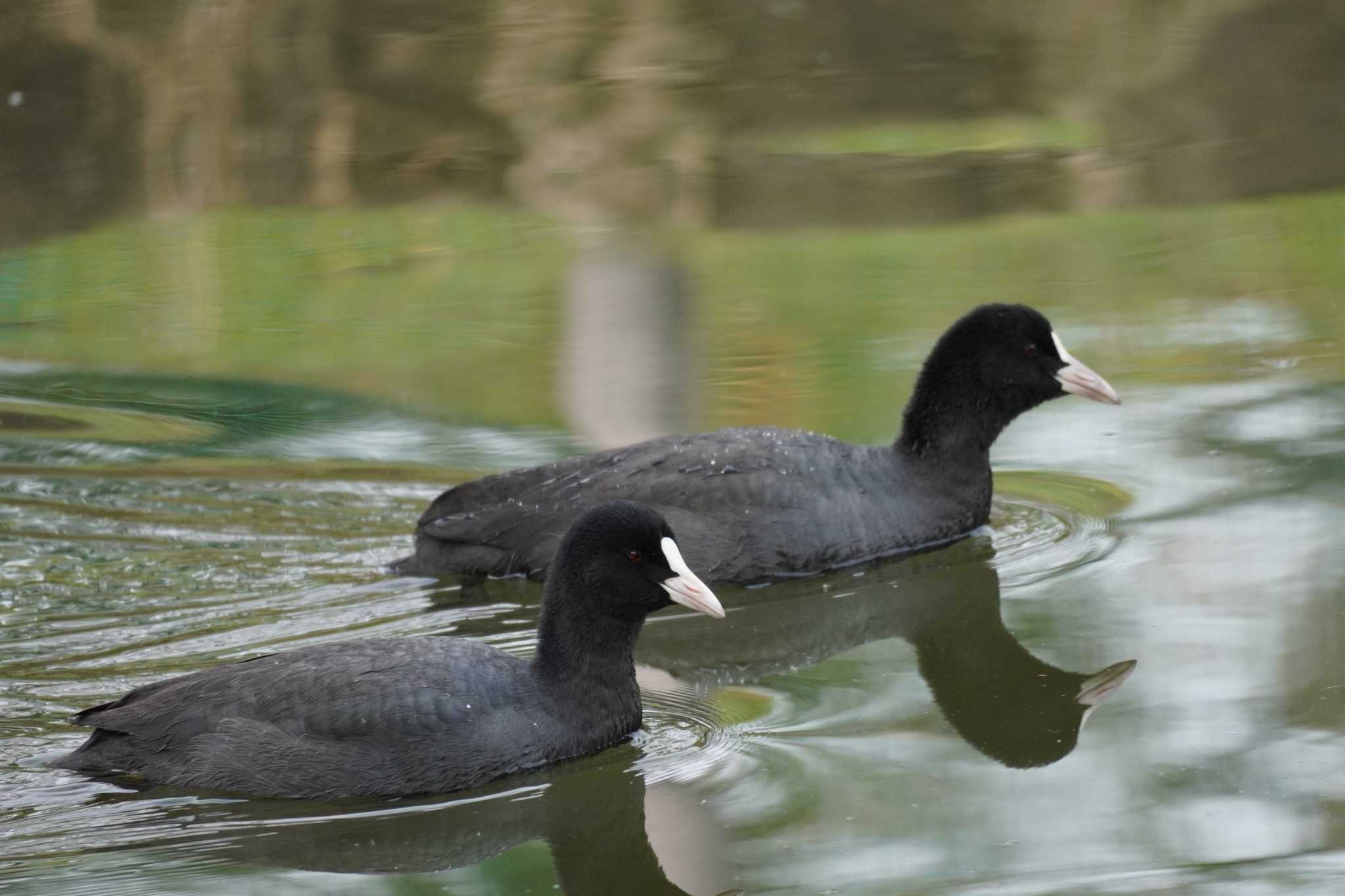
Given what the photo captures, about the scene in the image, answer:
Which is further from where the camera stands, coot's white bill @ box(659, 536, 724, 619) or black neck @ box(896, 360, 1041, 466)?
black neck @ box(896, 360, 1041, 466)

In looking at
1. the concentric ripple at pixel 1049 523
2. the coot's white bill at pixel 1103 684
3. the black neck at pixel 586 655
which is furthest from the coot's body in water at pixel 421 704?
the concentric ripple at pixel 1049 523

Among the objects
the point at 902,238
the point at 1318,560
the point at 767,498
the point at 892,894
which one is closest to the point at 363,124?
the point at 902,238

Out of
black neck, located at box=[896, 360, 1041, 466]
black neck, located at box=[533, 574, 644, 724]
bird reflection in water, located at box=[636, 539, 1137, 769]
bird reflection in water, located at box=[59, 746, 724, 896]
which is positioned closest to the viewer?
bird reflection in water, located at box=[59, 746, 724, 896]

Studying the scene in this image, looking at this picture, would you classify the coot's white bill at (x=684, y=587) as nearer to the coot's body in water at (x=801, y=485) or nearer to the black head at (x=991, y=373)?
the coot's body in water at (x=801, y=485)

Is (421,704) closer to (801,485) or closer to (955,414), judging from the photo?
(801,485)

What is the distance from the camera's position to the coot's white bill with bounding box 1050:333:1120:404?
7738 millimetres

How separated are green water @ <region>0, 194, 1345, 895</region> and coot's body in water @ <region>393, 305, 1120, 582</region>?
5.5 inches

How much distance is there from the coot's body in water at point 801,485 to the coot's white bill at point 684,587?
4.96 feet

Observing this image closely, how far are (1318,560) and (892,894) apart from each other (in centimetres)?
278

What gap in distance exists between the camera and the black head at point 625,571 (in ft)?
18.5

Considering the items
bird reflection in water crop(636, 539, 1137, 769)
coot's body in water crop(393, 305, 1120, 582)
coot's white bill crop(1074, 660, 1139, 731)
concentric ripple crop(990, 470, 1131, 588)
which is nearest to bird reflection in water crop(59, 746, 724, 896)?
bird reflection in water crop(636, 539, 1137, 769)

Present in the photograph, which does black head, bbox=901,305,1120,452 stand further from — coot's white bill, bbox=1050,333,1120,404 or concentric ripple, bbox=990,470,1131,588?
concentric ripple, bbox=990,470,1131,588

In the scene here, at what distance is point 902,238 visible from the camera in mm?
12148

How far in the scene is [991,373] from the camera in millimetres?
7770
